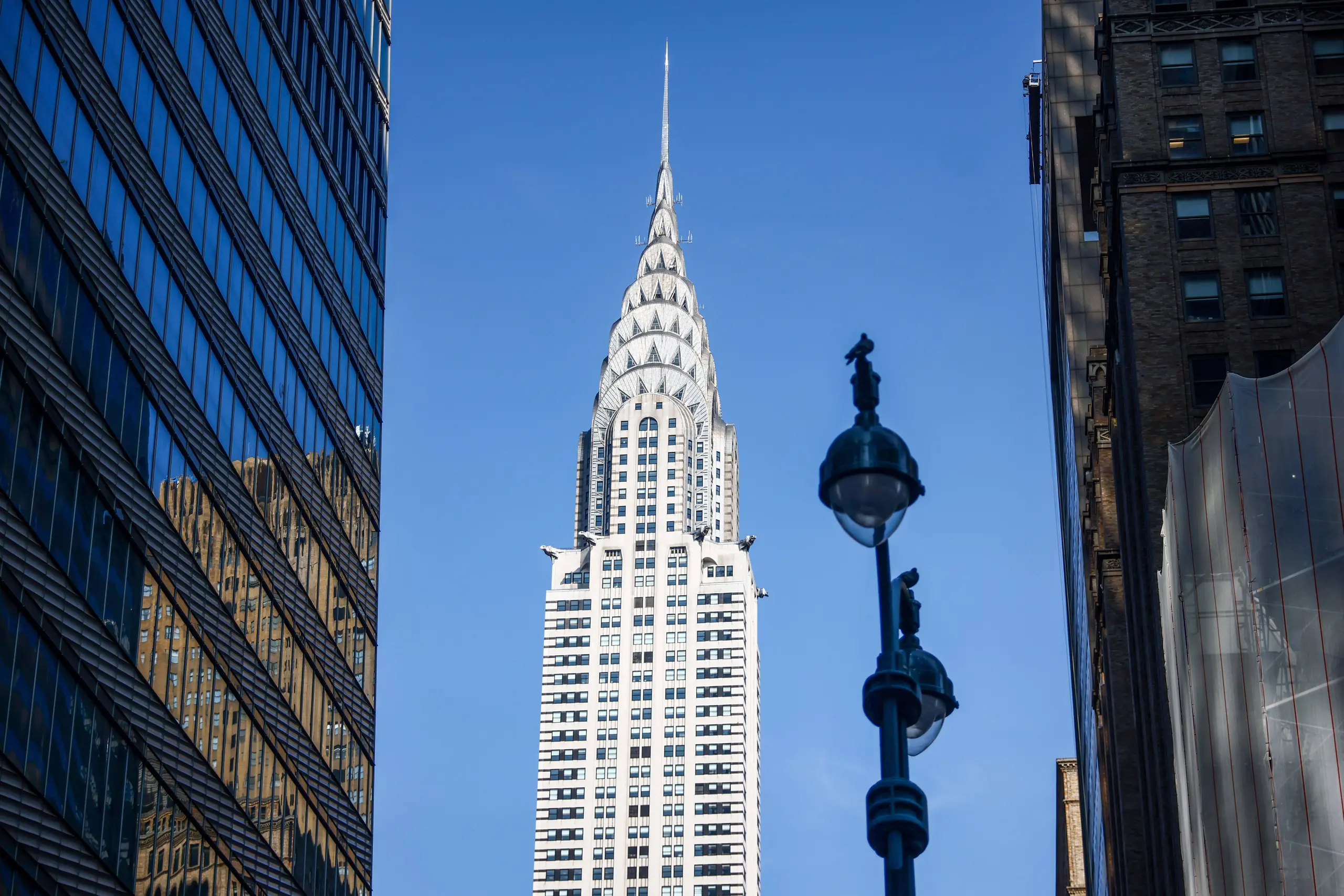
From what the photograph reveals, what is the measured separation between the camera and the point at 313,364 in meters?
73.4

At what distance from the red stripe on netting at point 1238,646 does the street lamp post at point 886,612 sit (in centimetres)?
2697

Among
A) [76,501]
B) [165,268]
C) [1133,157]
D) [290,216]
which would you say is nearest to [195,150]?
[165,268]

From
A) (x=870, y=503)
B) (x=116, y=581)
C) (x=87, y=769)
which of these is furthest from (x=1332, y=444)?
(x=87, y=769)

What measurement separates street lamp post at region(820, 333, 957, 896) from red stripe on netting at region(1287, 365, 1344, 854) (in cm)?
2311

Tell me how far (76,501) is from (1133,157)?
122ft

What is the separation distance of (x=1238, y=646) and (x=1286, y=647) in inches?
137

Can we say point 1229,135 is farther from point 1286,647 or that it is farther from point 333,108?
point 333,108

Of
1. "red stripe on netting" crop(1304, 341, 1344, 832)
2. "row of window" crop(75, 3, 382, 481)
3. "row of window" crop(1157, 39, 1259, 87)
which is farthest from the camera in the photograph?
"row of window" crop(1157, 39, 1259, 87)

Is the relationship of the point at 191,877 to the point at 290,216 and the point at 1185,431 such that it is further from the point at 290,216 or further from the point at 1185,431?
the point at 1185,431

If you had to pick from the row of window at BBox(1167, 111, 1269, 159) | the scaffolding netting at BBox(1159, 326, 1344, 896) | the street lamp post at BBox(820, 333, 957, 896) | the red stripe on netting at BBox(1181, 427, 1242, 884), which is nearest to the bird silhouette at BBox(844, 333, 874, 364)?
the street lamp post at BBox(820, 333, 957, 896)

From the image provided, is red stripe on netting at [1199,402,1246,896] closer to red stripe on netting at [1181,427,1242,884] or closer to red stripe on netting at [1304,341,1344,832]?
red stripe on netting at [1181,427,1242,884]

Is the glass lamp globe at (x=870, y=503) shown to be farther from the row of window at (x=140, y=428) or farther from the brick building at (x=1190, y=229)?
the brick building at (x=1190, y=229)

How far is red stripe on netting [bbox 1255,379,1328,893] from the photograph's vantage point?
151ft

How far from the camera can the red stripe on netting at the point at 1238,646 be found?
49.4m
